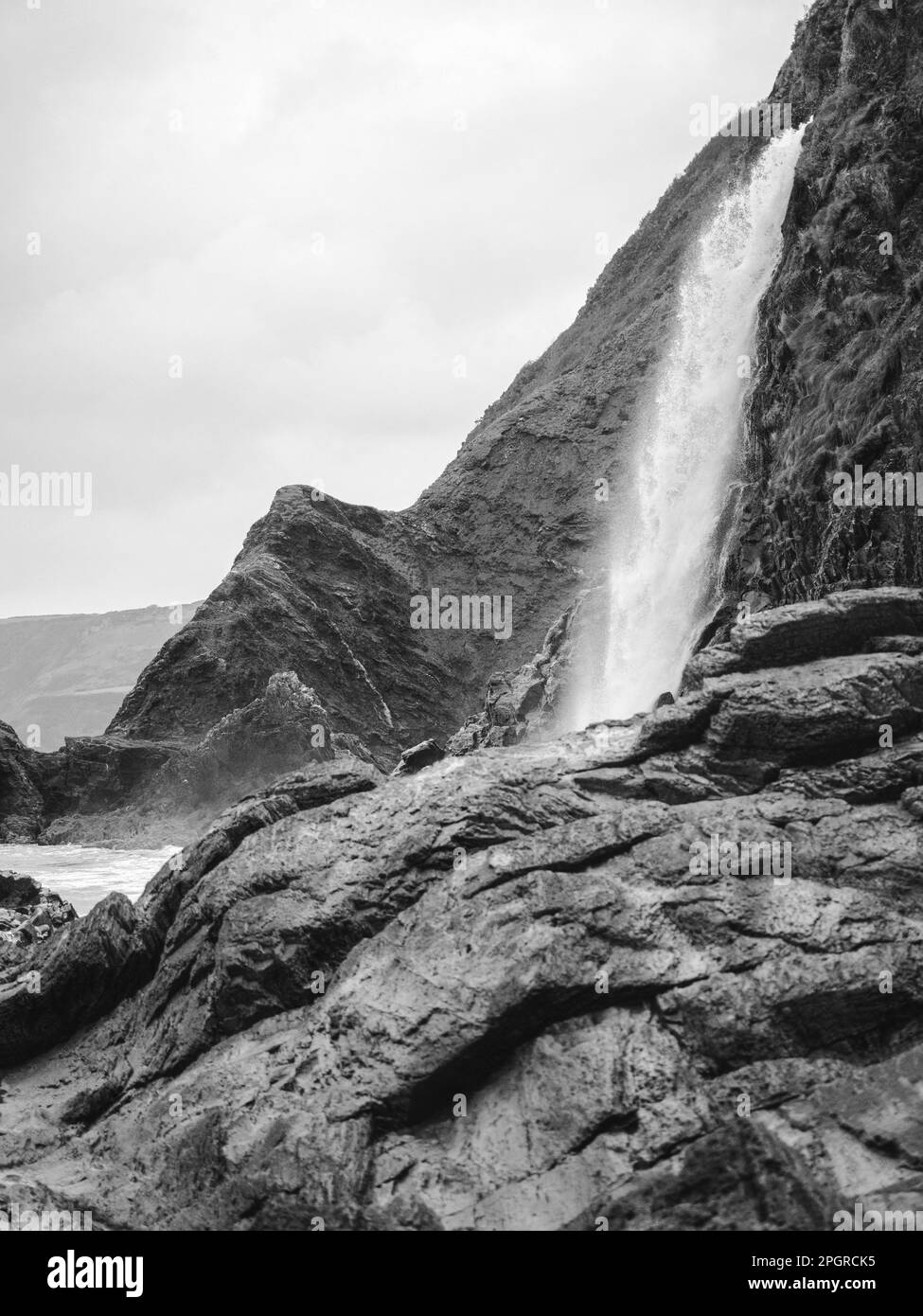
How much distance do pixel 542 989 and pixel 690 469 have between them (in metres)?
29.3

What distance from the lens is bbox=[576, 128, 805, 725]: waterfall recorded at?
3148 centimetres

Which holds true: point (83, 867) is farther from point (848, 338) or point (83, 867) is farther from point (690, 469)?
point (848, 338)

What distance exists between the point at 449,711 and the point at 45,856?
18228 millimetres

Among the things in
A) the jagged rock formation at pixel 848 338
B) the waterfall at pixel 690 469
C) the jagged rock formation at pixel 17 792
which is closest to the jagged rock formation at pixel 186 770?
the jagged rock formation at pixel 17 792

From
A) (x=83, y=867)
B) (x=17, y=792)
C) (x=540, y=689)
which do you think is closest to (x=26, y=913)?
(x=83, y=867)

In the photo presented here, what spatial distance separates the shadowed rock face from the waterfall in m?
14.5

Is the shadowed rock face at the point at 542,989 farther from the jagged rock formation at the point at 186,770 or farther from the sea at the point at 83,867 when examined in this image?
the jagged rock formation at the point at 186,770

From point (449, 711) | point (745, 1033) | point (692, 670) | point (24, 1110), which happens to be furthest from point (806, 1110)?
point (449, 711)

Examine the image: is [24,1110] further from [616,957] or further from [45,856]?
[45,856]

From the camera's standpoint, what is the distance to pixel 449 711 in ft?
166

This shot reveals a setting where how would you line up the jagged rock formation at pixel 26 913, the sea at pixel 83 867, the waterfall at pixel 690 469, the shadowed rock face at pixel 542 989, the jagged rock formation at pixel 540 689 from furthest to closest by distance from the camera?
the jagged rock formation at pixel 540 689 < the waterfall at pixel 690 469 < the sea at pixel 83 867 < the jagged rock formation at pixel 26 913 < the shadowed rock face at pixel 542 989

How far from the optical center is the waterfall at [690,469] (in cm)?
3148

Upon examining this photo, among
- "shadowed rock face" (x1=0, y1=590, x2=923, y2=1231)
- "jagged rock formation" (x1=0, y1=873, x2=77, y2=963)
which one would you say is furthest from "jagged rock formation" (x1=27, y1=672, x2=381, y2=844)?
"shadowed rock face" (x1=0, y1=590, x2=923, y2=1231)

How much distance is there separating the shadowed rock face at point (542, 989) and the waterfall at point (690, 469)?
1446 centimetres
